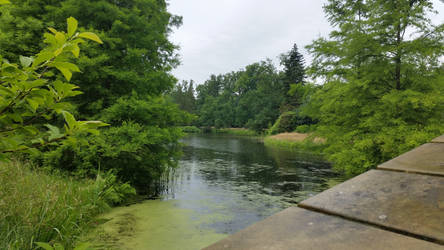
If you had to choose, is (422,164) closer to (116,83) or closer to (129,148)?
(129,148)

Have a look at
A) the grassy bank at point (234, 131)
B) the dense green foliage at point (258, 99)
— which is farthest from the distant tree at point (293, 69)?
the grassy bank at point (234, 131)

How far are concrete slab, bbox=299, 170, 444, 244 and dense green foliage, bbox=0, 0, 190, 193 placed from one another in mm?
5261

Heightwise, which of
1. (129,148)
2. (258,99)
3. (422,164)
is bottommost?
(129,148)

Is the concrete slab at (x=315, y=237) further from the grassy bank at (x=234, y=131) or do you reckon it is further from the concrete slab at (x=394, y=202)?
the grassy bank at (x=234, y=131)

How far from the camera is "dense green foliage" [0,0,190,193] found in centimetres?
581

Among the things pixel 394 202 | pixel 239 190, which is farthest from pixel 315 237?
pixel 239 190

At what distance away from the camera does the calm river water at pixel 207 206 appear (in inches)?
167

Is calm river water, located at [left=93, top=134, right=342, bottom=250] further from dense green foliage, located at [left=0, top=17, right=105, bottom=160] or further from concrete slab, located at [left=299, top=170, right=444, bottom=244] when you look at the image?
concrete slab, located at [left=299, top=170, right=444, bottom=244]

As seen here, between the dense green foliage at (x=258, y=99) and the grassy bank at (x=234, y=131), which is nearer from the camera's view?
the dense green foliage at (x=258, y=99)

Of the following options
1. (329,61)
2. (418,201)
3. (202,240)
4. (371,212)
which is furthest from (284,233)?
(329,61)

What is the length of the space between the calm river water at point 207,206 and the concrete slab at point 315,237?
213 cm

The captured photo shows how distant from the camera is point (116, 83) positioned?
729 centimetres

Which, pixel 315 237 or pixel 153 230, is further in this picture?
pixel 153 230

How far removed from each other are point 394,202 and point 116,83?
7565mm
